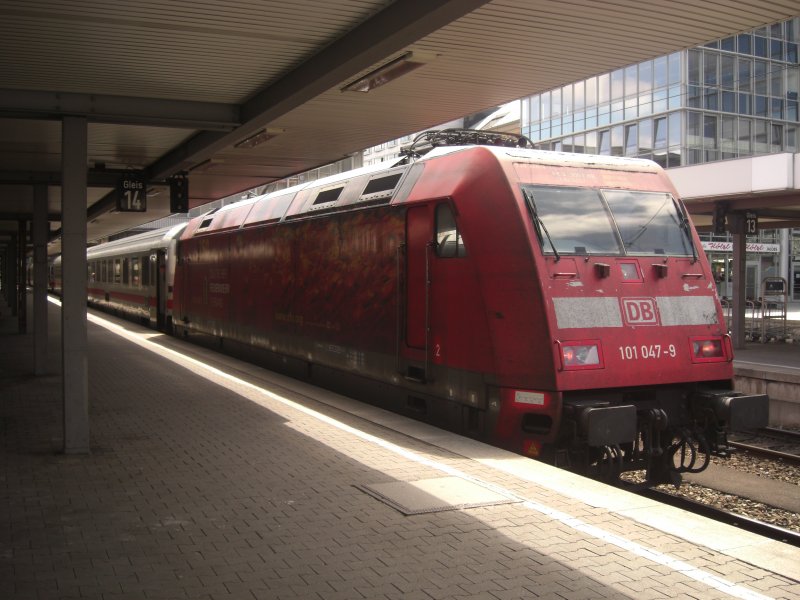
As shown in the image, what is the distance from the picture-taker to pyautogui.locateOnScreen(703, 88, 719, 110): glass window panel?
1475 inches

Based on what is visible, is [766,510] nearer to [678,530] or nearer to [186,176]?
[678,530]

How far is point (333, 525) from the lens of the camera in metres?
5.46

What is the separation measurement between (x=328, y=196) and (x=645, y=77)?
3055 centimetres

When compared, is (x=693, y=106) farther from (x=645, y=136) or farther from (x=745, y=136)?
(x=745, y=136)

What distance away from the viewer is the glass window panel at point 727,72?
125ft

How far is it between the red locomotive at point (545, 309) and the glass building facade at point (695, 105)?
1175 inches

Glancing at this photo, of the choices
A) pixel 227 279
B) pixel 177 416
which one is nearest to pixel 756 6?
pixel 177 416

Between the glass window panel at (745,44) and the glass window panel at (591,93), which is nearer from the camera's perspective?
the glass window panel at (745,44)

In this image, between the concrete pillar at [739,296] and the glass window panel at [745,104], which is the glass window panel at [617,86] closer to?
the glass window panel at [745,104]

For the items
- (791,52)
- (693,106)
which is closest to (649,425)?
(693,106)

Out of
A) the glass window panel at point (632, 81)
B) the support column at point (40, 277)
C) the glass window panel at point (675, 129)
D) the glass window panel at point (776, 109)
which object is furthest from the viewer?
the glass window panel at point (776, 109)

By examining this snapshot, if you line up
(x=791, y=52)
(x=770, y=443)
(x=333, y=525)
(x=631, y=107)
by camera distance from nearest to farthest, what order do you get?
(x=333, y=525) → (x=770, y=443) → (x=631, y=107) → (x=791, y=52)

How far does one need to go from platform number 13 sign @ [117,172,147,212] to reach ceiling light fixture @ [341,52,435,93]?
606 cm

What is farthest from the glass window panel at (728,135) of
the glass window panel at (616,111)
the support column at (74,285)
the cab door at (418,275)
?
the support column at (74,285)
